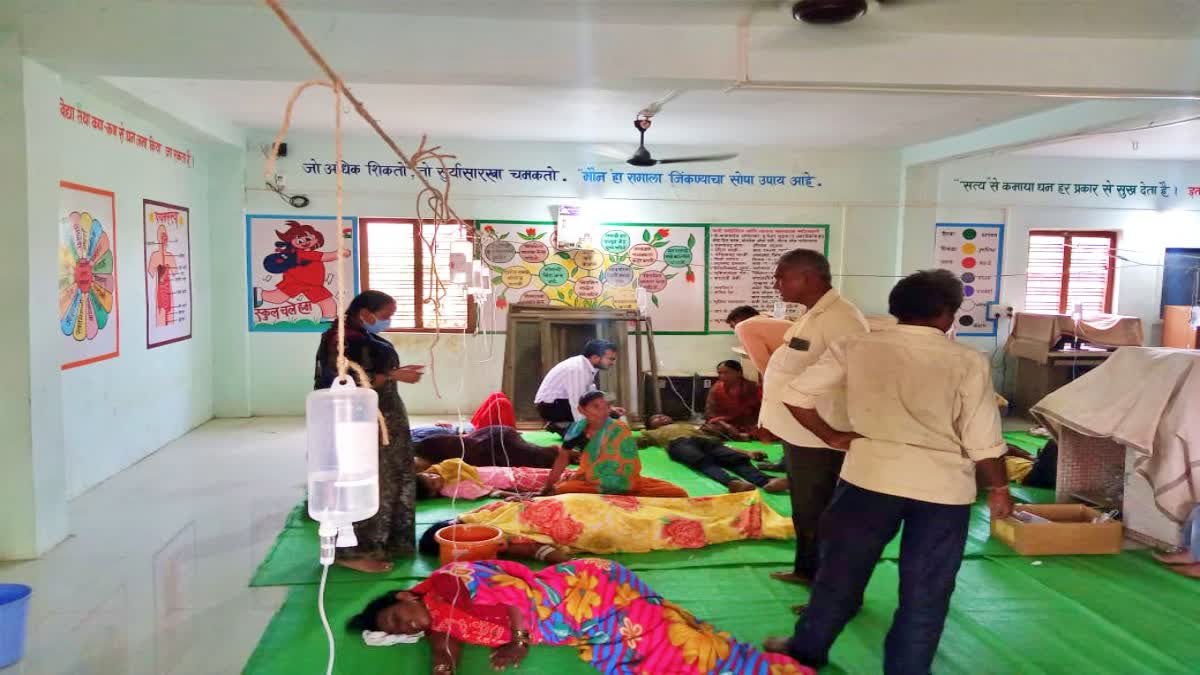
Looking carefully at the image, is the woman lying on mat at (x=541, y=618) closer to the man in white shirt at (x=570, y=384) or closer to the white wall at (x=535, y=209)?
the man in white shirt at (x=570, y=384)

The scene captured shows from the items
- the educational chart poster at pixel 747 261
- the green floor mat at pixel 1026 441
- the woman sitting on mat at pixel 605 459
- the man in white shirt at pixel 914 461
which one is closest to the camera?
the man in white shirt at pixel 914 461

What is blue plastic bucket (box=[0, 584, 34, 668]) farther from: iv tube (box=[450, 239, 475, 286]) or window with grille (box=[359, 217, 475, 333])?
window with grille (box=[359, 217, 475, 333])

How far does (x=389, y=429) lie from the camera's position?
3484mm

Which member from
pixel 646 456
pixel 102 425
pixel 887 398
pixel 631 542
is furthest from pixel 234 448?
pixel 887 398

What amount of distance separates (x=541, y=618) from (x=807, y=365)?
1388mm

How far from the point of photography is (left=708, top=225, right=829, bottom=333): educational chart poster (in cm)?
758

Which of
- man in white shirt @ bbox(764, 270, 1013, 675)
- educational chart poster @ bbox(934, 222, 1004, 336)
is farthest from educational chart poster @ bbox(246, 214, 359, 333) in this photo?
educational chart poster @ bbox(934, 222, 1004, 336)

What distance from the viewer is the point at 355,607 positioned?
10.2ft

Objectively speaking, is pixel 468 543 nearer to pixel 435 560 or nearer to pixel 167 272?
pixel 435 560

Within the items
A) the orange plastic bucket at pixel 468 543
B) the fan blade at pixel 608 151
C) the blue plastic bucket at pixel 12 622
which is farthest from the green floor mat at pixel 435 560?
the fan blade at pixel 608 151

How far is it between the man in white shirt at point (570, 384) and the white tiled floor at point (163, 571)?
196 centimetres

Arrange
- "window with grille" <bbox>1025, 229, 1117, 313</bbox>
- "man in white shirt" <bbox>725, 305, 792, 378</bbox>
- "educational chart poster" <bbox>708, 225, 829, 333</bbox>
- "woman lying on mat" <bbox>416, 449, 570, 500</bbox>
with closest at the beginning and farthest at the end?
"man in white shirt" <bbox>725, 305, 792, 378</bbox>
"woman lying on mat" <bbox>416, 449, 570, 500</bbox>
"educational chart poster" <bbox>708, 225, 829, 333</bbox>
"window with grille" <bbox>1025, 229, 1117, 313</bbox>

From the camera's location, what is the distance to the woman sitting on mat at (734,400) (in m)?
6.48

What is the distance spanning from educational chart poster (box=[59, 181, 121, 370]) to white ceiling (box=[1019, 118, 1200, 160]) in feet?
22.8
